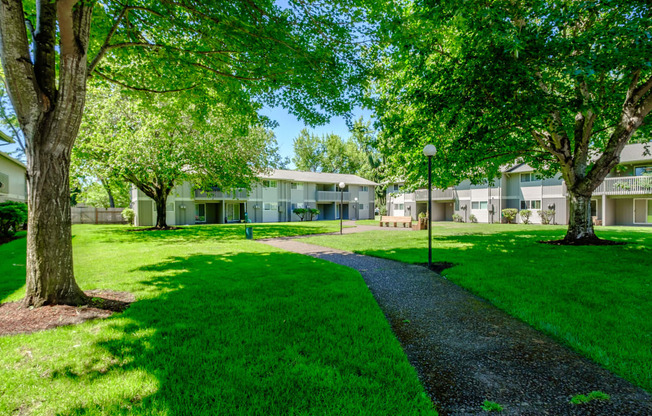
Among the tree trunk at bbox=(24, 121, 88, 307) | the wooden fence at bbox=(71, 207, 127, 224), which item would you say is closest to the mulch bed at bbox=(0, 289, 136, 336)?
the tree trunk at bbox=(24, 121, 88, 307)

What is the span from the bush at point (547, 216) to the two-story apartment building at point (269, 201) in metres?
19.9

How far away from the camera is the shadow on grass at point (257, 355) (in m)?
2.45

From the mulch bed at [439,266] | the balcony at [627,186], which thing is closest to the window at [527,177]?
the balcony at [627,186]

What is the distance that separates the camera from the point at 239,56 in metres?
7.84

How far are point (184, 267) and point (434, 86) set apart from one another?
8.51 metres

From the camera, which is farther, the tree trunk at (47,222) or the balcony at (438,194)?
the balcony at (438,194)

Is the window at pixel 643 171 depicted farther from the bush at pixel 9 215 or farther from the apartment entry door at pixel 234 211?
the bush at pixel 9 215

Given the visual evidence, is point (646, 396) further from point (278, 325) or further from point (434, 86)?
point (434, 86)

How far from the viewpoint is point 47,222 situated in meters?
4.59

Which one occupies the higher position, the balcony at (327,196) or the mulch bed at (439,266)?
the balcony at (327,196)

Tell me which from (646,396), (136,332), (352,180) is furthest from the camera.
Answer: (352,180)

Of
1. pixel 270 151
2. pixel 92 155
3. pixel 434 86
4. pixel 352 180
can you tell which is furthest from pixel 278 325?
pixel 352 180

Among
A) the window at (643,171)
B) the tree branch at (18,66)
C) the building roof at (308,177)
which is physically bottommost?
the tree branch at (18,66)

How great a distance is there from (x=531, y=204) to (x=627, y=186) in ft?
24.4
